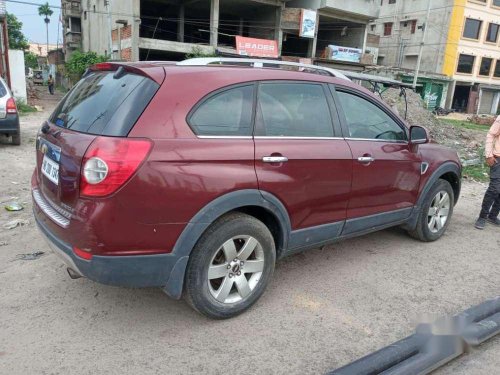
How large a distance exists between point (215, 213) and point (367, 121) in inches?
74.7

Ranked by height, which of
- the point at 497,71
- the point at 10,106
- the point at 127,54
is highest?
→ the point at 497,71

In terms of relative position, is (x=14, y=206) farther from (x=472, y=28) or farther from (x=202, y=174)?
(x=472, y=28)

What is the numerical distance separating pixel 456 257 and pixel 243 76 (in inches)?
120

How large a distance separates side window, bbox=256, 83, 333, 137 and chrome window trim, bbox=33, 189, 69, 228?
1420 mm

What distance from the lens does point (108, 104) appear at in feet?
9.21

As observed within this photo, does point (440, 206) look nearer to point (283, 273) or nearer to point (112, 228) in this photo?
point (283, 273)

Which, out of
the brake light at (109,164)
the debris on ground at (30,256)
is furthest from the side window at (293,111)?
the debris on ground at (30,256)

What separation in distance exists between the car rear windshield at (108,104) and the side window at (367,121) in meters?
1.79

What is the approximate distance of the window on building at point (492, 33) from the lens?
46.4 meters

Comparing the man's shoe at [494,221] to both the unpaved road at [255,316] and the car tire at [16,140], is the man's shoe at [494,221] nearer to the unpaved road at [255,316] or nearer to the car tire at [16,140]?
the unpaved road at [255,316]

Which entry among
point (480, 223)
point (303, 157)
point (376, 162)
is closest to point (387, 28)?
point (480, 223)

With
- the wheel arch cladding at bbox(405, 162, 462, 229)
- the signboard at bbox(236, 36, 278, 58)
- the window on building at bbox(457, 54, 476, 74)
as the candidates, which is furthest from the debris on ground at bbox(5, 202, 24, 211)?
the window on building at bbox(457, 54, 476, 74)

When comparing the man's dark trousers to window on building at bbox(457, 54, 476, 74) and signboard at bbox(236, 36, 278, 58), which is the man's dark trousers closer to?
signboard at bbox(236, 36, 278, 58)

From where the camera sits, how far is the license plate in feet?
9.29
